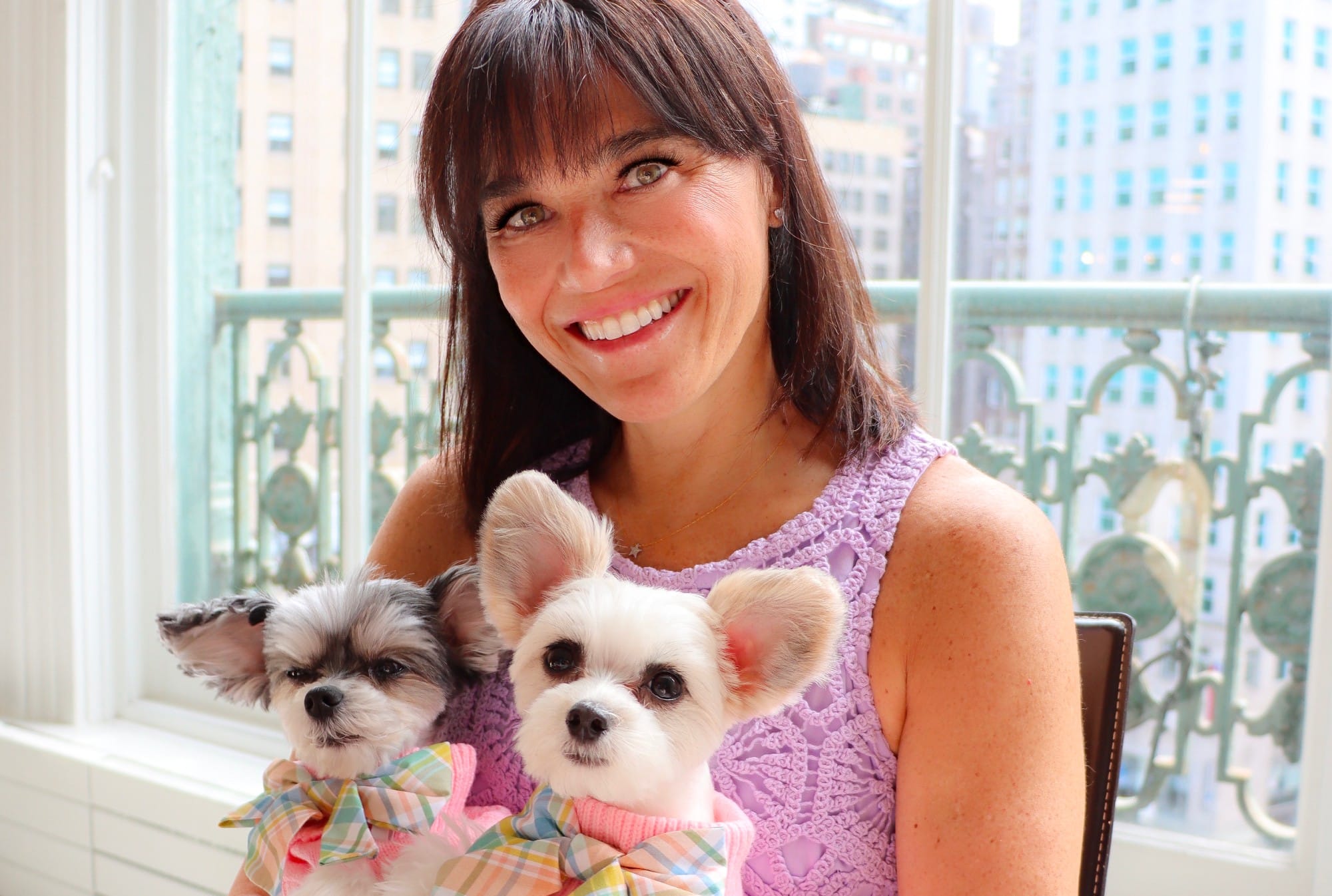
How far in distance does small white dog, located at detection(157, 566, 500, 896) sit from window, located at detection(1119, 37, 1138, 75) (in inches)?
51.1

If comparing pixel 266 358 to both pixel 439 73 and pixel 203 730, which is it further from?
pixel 439 73

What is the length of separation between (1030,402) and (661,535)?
2.99ft

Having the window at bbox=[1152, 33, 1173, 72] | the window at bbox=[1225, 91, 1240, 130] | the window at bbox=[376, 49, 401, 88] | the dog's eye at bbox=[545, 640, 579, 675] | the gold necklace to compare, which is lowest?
the dog's eye at bbox=[545, 640, 579, 675]

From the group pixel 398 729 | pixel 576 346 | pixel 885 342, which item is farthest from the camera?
pixel 885 342

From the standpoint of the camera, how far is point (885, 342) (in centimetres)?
141

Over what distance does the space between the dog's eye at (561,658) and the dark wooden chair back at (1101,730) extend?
0.56 m

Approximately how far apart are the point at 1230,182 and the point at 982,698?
3.31 feet

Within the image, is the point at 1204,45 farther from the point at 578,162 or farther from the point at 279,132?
the point at 279,132

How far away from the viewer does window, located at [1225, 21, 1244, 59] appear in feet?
4.99

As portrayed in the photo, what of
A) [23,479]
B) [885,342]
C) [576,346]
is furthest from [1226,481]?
[23,479]

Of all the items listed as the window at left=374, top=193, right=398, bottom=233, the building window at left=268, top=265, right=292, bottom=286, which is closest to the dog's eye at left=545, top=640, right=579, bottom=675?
the window at left=374, top=193, right=398, bottom=233

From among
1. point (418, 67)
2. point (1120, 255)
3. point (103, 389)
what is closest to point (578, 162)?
point (1120, 255)

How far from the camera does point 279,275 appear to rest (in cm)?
240

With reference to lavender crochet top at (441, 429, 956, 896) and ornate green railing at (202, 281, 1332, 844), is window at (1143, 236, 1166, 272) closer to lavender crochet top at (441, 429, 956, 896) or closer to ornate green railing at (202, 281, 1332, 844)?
ornate green railing at (202, 281, 1332, 844)
